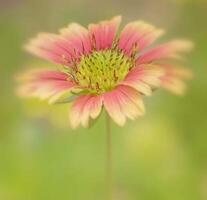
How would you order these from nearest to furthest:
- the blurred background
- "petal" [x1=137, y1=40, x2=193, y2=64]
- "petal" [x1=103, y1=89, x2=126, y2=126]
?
"petal" [x1=103, y1=89, x2=126, y2=126] < "petal" [x1=137, y1=40, x2=193, y2=64] < the blurred background

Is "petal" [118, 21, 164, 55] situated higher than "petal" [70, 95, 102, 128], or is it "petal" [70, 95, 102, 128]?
"petal" [118, 21, 164, 55]

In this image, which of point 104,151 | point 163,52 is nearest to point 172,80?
point 163,52

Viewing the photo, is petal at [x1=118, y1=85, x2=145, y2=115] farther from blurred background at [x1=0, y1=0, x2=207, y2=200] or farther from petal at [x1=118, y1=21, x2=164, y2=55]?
blurred background at [x1=0, y1=0, x2=207, y2=200]

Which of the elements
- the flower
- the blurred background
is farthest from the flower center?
the blurred background

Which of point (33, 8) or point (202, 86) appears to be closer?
point (202, 86)

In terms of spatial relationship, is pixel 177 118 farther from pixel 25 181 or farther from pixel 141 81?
pixel 141 81

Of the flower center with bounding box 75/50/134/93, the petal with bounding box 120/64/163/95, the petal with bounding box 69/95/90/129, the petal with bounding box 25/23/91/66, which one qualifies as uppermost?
the petal with bounding box 25/23/91/66

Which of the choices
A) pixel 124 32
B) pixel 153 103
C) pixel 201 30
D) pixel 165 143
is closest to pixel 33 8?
pixel 201 30
